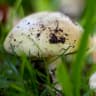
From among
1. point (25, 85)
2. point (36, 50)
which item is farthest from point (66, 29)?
point (25, 85)

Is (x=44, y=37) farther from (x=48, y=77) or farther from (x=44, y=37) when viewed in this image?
(x=48, y=77)

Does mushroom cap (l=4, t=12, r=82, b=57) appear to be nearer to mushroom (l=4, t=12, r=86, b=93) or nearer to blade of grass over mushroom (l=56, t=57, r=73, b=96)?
mushroom (l=4, t=12, r=86, b=93)

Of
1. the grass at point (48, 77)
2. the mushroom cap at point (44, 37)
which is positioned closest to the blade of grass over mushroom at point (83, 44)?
the grass at point (48, 77)

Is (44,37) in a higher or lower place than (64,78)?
higher

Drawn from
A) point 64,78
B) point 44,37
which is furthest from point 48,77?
point 64,78


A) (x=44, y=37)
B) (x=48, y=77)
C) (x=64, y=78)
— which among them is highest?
(x=44, y=37)

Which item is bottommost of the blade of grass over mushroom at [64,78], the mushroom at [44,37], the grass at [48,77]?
the blade of grass over mushroom at [64,78]

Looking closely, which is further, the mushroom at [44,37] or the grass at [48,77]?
the mushroom at [44,37]

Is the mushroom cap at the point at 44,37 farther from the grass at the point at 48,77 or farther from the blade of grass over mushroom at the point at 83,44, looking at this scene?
the blade of grass over mushroom at the point at 83,44

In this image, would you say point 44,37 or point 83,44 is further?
point 44,37

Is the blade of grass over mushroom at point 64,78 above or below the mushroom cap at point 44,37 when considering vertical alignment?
below
